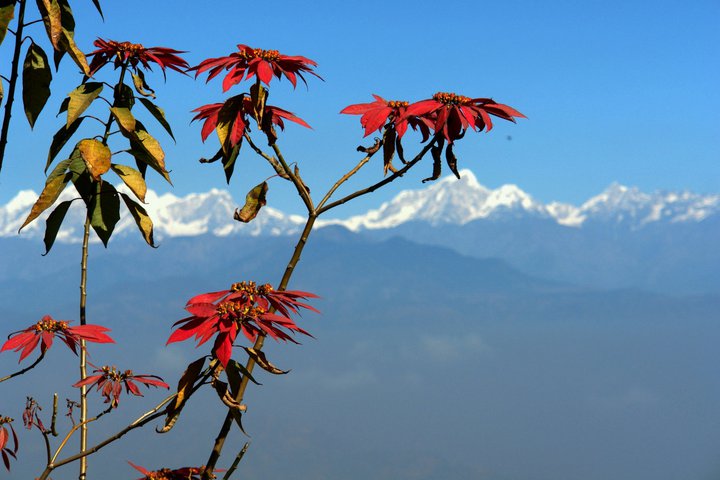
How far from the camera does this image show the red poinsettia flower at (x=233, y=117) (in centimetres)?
305

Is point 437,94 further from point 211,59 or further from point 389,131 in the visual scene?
point 211,59

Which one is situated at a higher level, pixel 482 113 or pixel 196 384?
pixel 482 113

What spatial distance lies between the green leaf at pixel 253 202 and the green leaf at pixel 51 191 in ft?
2.19

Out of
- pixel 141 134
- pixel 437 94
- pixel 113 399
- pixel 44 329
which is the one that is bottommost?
pixel 113 399

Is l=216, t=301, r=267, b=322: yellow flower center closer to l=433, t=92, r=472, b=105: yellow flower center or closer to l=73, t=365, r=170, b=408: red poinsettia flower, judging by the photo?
l=73, t=365, r=170, b=408: red poinsettia flower

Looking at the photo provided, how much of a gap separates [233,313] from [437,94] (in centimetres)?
116

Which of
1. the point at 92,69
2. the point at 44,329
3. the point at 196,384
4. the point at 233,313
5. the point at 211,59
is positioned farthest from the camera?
the point at 92,69

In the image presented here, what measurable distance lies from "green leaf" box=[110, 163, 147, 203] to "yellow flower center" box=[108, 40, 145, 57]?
0.53 m

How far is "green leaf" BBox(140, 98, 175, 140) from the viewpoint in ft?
11.1

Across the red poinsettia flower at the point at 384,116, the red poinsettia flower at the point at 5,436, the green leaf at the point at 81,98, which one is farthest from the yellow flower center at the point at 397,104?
the red poinsettia flower at the point at 5,436

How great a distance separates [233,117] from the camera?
3.09 metres

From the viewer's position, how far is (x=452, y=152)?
9.98 ft

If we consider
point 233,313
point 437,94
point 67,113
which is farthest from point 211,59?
point 233,313

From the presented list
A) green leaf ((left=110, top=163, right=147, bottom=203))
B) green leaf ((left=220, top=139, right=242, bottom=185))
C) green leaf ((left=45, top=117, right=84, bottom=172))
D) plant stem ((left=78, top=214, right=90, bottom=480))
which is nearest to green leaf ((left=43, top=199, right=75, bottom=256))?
plant stem ((left=78, top=214, right=90, bottom=480))
